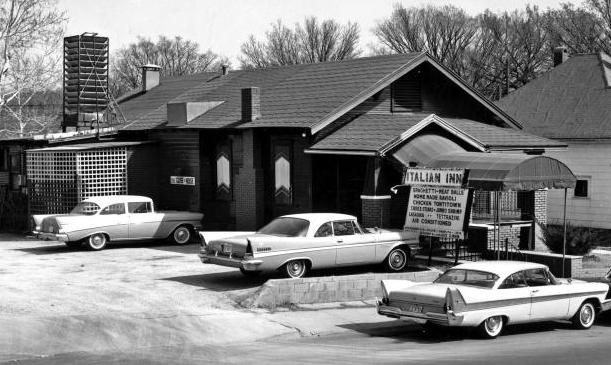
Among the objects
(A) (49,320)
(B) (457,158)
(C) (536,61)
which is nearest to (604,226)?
(B) (457,158)

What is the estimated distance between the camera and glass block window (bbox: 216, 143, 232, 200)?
101 ft

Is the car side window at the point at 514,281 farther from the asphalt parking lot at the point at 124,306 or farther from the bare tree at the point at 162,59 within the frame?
the bare tree at the point at 162,59

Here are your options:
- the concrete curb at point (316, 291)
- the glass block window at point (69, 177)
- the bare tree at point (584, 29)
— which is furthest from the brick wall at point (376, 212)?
the bare tree at point (584, 29)

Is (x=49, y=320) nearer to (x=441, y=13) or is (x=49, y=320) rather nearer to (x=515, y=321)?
(x=515, y=321)

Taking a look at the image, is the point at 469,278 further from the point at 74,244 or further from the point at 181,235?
the point at 74,244

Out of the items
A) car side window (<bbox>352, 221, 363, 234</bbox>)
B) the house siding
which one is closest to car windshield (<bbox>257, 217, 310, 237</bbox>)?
car side window (<bbox>352, 221, 363, 234</bbox>)

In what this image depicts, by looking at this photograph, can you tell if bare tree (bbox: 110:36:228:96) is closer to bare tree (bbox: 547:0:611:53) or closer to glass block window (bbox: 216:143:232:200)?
bare tree (bbox: 547:0:611:53)

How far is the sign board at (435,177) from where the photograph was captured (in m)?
22.0

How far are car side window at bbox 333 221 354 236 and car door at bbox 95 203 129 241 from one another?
806 centimetres

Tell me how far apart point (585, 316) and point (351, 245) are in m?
5.63

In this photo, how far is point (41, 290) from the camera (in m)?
19.0

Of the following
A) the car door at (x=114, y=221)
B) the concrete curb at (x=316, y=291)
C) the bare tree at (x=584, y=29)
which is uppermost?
the bare tree at (x=584, y=29)

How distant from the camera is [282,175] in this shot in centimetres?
2908

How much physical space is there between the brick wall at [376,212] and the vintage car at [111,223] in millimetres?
5820
